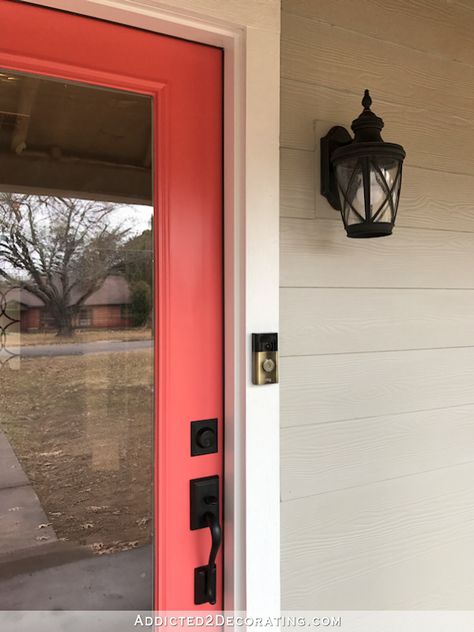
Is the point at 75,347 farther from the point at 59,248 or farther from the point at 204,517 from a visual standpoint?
the point at 204,517

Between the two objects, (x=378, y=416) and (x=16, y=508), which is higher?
(x=378, y=416)

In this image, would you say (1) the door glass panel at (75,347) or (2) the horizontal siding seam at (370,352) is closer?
(1) the door glass panel at (75,347)

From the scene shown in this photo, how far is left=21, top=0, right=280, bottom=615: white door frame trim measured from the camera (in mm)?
1133

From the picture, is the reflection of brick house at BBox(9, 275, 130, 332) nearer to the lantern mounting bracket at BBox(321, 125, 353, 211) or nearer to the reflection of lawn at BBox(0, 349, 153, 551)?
the reflection of lawn at BBox(0, 349, 153, 551)

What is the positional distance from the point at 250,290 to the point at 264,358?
0.17 metres

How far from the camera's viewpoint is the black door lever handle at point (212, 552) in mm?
1110

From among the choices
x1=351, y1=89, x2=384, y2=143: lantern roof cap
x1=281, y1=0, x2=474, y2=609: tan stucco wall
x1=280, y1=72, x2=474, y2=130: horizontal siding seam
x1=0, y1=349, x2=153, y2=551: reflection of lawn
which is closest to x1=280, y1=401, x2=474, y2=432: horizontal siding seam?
x1=281, y1=0, x2=474, y2=609: tan stucco wall

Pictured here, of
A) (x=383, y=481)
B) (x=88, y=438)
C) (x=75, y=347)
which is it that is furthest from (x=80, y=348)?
(x=383, y=481)

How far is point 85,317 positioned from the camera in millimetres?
1083

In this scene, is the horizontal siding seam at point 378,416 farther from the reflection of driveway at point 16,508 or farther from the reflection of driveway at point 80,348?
the reflection of driveway at point 16,508

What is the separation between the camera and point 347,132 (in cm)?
125

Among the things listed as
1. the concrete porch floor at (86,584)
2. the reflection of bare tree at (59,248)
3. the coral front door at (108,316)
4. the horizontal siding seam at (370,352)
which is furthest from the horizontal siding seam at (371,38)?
the concrete porch floor at (86,584)

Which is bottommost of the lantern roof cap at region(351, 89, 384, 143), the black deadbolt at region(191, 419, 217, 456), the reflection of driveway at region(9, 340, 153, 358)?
the black deadbolt at region(191, 419, 217, 456)

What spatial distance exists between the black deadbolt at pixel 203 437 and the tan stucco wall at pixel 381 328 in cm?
18
